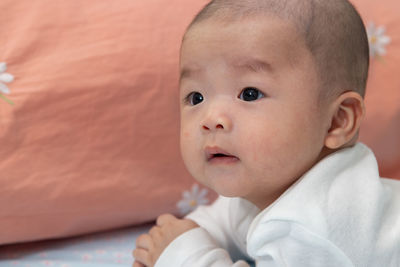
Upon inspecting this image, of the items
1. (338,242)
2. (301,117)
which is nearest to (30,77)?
(301,117)

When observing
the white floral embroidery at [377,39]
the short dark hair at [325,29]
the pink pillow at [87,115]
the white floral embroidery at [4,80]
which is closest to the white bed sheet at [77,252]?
the pink pillow at [87,115]

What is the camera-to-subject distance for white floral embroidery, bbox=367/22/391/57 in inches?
52.3

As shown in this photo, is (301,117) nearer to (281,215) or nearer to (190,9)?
(281,215)

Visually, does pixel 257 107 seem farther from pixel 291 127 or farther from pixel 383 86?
pixel 383 86

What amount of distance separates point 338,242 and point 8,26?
0.83m

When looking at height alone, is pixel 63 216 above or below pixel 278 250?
below

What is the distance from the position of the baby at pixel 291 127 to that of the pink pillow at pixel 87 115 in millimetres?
276

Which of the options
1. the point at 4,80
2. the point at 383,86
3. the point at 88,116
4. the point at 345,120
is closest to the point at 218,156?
the point at 345,120

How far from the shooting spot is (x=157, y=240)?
1.07 meters

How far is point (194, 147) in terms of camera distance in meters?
0.92

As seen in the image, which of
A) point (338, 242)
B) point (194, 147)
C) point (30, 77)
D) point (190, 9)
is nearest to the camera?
point (338, 242)

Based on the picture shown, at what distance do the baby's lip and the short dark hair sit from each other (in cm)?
20

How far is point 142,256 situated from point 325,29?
0.57 meters

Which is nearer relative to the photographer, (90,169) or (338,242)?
(338,242)
